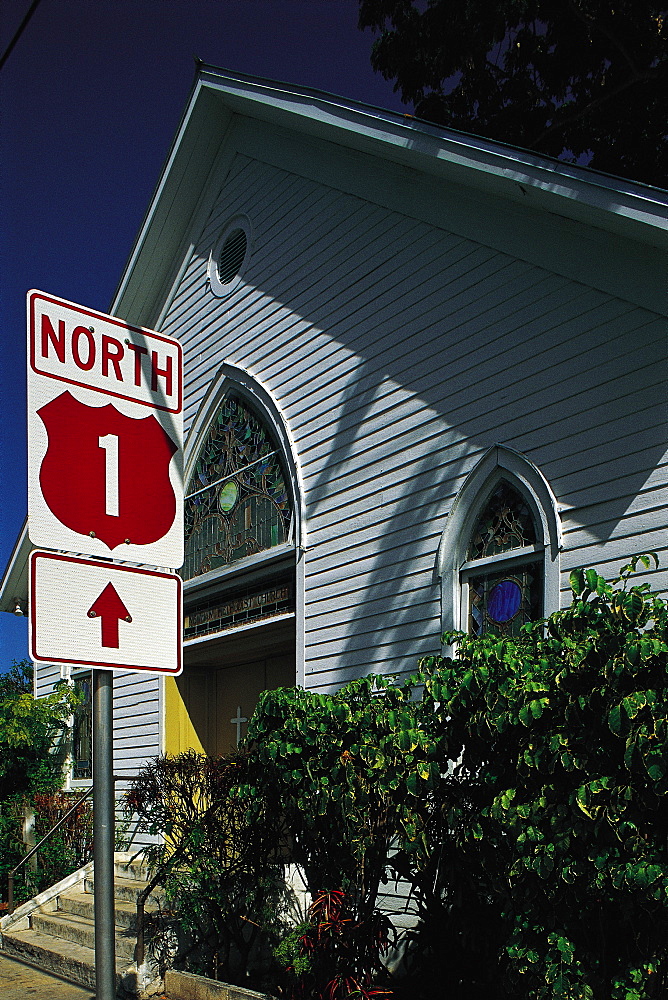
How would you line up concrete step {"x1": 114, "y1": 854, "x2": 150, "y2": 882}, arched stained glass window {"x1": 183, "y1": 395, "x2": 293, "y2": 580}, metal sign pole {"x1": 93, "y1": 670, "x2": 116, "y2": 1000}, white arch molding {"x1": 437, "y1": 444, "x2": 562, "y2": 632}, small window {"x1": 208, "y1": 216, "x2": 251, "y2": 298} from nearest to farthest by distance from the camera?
metal sign pole {"x1": 93, "y1": 670, "x2": 116, "y2": 1000}
white arch molding {"x1": 437, "y1": 444, "x2": 562, "y2": 632}
arched stained glass window {"x1": 183, "y1": 395, "x2": 293, "y2": 580}
concrete step {"x1": 114, "y1": 854, "x2": 150, "y2": 882}
small window {"x1": 208, "y1": 216, "x2": 251, "y2": 298}

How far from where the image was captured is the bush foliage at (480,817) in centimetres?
426

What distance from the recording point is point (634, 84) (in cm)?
1375

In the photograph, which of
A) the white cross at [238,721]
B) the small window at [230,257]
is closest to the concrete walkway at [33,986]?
the white cross at [238,721]

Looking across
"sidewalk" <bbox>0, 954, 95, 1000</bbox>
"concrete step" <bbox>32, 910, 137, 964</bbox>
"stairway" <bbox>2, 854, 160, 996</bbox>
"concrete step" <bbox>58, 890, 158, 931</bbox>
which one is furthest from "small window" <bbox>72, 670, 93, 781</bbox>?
"sidewalk" <bbox>0, 954, 95, 1000</bbox>

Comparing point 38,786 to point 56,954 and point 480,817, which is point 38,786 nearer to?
point 56,954

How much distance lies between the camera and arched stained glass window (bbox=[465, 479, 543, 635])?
24.1ft

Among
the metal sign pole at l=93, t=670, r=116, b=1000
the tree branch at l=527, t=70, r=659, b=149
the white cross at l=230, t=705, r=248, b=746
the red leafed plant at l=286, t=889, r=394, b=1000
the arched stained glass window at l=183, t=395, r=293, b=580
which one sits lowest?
the red leafed plant at l=286, t=889, r=394, b=1000

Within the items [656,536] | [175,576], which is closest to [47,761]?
[656,536]

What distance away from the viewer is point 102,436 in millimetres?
2916

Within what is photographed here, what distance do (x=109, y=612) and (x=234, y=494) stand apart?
8.59m

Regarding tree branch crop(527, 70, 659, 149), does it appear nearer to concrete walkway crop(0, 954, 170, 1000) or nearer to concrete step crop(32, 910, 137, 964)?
concrete step crop(32, 910, 137, 964)

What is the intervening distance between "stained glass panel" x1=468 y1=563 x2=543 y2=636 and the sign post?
15.1 ft

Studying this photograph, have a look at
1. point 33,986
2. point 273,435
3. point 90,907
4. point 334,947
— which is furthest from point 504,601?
point 90,907

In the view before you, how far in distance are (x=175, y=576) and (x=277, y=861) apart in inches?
180
